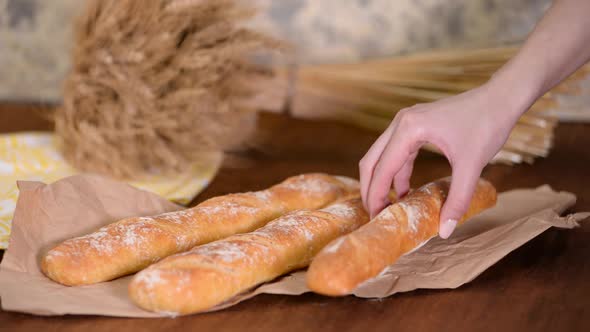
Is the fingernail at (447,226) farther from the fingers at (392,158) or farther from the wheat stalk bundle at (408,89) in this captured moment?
the wheat stalk bundle at (408,89)

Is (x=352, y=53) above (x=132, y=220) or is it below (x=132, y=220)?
above

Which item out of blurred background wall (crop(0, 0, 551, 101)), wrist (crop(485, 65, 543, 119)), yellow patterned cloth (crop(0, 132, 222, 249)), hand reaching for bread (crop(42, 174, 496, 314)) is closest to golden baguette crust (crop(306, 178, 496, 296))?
hand reaching for bread (crop(42, 174, 496, 314))

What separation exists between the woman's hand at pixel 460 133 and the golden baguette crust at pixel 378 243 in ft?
Answer: 0.25

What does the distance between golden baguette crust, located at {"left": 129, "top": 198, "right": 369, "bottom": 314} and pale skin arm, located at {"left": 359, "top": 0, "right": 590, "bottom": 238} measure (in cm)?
13

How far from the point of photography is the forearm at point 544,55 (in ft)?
3.22

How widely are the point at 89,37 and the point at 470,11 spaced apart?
4.56 feet

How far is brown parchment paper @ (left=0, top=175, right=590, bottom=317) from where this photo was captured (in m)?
0.91

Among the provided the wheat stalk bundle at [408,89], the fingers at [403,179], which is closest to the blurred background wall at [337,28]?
the wheat stalk bundle at [408,89]

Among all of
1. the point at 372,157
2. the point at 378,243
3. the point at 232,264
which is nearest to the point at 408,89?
the point at 372,157

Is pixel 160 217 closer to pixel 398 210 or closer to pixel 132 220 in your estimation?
pixel 132 220

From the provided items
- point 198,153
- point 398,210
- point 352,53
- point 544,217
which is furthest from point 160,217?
point 352,53

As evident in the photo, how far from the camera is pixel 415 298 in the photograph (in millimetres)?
947

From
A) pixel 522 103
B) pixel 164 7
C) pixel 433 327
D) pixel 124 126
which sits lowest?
pixel 433 327

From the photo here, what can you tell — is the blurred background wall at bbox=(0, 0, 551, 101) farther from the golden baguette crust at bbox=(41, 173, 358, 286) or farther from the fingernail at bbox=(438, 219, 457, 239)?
the fingernail at bbox=(438, 219, 457, 239)
